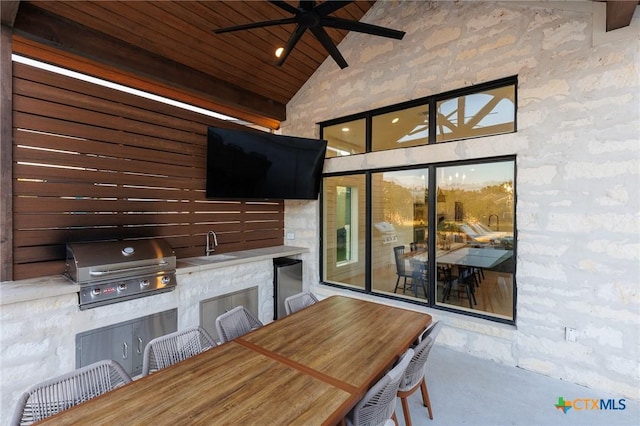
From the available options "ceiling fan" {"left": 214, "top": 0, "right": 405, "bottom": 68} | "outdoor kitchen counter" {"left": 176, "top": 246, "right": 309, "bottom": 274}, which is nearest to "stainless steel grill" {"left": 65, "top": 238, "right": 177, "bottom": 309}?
"outdoor kitchen counter" {"left": 176, "top": 246, "right": 309, "bottom": 274}

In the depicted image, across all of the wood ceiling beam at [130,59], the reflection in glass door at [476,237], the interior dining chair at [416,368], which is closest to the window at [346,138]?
the wood ceiling beam at [130,59]

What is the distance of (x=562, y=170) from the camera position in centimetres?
266

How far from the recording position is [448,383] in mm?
2623

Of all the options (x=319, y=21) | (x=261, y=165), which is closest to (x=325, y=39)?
(x=319, y=21)

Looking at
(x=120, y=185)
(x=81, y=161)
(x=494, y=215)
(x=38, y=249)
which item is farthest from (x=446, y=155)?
(x=38, y=249)

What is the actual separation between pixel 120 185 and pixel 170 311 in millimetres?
1376

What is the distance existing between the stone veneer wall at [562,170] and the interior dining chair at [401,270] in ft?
1.76

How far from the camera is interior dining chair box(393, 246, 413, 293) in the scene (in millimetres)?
3812

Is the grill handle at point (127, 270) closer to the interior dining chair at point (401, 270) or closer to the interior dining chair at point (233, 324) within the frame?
the interior dining chair at point (233, 324)

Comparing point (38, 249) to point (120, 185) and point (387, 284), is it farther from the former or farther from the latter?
point (387, 284)

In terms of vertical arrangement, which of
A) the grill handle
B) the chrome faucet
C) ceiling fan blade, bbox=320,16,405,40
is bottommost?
the grill handle

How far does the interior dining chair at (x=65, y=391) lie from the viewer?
1298 mm

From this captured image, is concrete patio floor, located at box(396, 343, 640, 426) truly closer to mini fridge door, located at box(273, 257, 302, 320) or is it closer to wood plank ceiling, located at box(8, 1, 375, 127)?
mini fridge door, located at box(273, 257, 302, 320)

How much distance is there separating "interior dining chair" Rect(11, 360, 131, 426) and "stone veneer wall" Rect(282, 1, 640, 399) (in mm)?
3051
